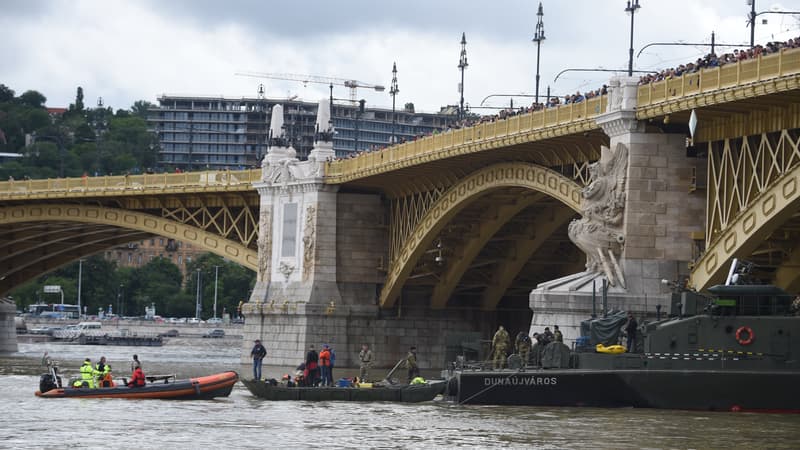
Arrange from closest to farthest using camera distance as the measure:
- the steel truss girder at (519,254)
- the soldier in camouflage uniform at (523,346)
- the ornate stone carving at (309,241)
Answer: the soldier in camouflage uniform at (523,346), the steel truss girder at (519,254), the ornate stone carving at (309,241)

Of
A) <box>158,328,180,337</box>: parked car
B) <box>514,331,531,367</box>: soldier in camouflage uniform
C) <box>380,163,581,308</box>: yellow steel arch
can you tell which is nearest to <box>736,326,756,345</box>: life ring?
<box>514,331,531,367</box>: soldier in camouflage uniform

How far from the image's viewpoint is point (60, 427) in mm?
43781

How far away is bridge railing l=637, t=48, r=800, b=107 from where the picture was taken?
4656 centimetres

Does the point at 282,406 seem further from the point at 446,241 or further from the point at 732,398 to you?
the point at 446,241

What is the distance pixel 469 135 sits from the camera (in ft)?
224

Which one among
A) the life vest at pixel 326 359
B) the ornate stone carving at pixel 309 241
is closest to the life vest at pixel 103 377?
the life vest at pixel 326 359

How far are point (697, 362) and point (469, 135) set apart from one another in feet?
80.0

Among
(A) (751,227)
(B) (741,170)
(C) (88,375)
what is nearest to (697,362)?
(A) (751,227)

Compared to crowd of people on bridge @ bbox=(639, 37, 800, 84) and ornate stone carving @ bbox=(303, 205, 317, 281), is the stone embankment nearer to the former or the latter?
ornate stone carving @ bbox=(303, 205, 317, 281)

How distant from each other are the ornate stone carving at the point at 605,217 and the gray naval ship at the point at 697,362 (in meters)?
7.37

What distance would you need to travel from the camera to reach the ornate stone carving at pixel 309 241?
3307 inches

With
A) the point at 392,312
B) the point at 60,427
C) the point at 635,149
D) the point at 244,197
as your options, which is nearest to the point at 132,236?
the point at 244,197

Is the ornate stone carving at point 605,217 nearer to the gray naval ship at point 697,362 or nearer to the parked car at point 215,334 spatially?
the gray naval ship at point 697,362

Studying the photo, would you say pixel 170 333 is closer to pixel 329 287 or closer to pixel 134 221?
pixel 134 221
